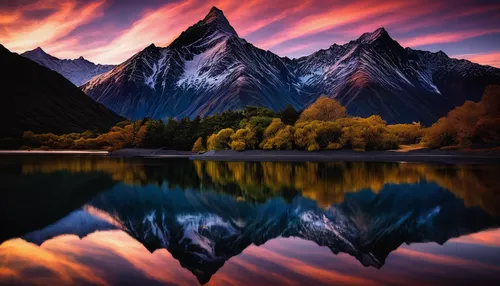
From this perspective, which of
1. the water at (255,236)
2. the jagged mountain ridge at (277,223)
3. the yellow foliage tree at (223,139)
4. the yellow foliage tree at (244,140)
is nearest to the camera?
the water at (255,236)

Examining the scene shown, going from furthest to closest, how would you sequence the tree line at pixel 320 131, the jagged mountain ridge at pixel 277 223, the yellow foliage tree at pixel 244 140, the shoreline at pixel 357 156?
the yellow foliage tree at pixel 244 140, the tree line at pixel 320 131, the shoreline at pixel 357 156, the jagged mountain ridge at pixel 277 223

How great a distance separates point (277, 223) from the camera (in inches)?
874

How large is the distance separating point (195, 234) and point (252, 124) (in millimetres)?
90653

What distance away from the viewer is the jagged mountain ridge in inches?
667

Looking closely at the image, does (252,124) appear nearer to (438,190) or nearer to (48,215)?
(438,190)

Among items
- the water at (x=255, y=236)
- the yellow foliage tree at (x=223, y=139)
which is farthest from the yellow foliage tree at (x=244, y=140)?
the water at (x=255, y=236)

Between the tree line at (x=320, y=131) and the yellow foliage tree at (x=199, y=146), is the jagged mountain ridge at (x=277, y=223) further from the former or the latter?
the yellow foliage tree at (x=199, y=146)

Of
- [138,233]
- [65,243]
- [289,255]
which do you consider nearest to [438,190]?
[289,255]

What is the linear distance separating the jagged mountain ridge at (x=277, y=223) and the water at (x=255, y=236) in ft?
0.21

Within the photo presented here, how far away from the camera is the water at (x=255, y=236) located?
13477mm

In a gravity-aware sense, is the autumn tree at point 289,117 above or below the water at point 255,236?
above

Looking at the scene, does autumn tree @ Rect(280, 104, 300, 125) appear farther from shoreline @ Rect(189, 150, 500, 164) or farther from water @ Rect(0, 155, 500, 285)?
water @ Rect(0, 155, 500, 285)

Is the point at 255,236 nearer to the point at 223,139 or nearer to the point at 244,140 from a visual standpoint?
the point at 244,140

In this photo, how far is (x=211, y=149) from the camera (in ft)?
384
